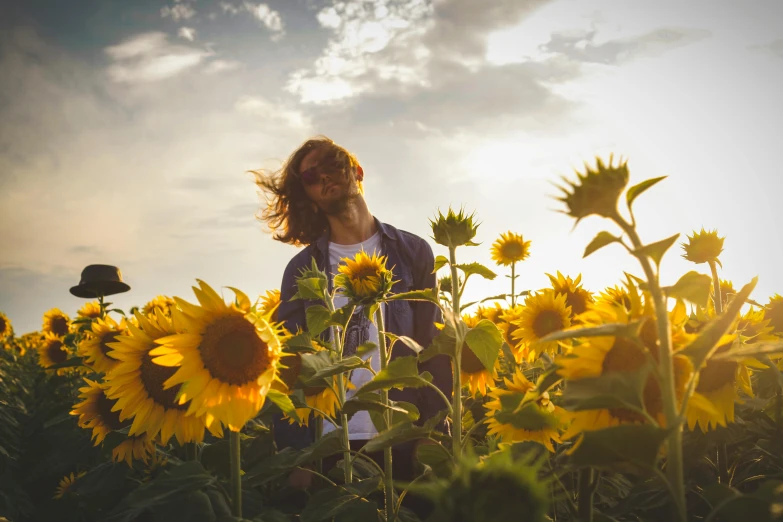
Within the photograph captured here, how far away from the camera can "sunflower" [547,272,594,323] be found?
3840 millimetres

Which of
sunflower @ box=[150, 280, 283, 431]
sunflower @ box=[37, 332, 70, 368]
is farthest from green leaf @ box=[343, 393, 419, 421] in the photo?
sunflower @ box=[37, 332, 70, 368]

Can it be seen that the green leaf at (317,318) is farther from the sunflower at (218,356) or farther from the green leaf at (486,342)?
the green leaf at (486,342)

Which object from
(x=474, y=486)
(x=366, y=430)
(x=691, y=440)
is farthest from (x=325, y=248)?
(x=474, y=486)

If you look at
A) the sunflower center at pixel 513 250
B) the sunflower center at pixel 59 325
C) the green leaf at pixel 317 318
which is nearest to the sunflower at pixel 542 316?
the green leaf at pixel 317 318

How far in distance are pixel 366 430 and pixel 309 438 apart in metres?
0.72

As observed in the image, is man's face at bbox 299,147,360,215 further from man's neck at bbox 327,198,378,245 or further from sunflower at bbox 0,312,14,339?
sunflower at bbox 0,312,14,339

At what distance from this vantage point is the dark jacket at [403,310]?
352cm

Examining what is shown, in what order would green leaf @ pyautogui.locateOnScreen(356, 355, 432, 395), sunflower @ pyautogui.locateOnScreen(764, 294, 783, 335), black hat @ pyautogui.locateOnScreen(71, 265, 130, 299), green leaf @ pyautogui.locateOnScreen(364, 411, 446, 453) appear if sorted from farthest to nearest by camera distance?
black hat @ pyautogui.locateOnScreen(71, 265, 130, 299) < sunflower @ pyautogui.locateOnScreen(764, 294, 783, 335) < green leaf @ pyautogui.locateOnScreen(356, 355, 432, 395) < green leaf @ pyautogui.locateOnScreen(364, 411, 446, 453)

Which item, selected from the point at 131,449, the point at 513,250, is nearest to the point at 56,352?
the point at 131,449

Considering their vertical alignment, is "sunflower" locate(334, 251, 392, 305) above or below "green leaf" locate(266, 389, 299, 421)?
above

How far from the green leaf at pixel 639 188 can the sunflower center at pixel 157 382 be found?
5.95ft

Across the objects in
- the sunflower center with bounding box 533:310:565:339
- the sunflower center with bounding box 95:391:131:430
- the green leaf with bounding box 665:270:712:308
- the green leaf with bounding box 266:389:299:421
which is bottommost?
the sunflower center with bounding box 95:391:131:430

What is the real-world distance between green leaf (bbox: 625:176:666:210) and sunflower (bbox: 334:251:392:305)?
1415mm

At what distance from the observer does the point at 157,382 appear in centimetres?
213
